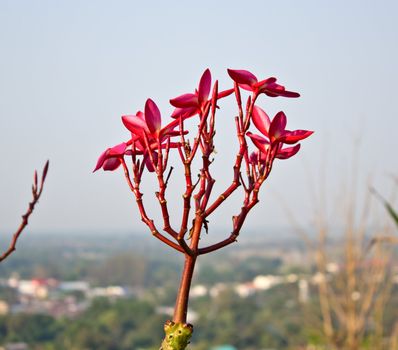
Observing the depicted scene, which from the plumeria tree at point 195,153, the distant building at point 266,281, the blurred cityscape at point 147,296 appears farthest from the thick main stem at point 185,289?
the distant building at point 266,281

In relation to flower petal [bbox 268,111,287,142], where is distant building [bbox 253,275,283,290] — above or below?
above

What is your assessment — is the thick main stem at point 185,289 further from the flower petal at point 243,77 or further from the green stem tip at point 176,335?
the flower petal at point 243,77

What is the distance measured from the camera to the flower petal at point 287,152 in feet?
1.86

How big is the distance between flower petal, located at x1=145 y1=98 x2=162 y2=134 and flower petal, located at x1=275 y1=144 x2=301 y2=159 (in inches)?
3.6

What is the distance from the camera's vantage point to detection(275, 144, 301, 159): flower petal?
0.57 m

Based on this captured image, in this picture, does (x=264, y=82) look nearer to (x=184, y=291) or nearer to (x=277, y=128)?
(x=277, y=128)

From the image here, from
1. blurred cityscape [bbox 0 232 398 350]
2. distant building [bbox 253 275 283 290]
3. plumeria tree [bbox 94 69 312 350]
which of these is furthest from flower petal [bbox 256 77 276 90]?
distant building [bbox 253 275 283 290]

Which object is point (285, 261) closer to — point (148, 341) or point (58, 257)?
point (58, 257)

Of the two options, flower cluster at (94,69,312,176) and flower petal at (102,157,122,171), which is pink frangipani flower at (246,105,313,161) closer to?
flower cluster at (94,69,312,176)

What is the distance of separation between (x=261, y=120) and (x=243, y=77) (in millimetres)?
41

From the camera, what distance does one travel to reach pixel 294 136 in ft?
1.80

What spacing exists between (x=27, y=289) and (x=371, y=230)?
27.8m

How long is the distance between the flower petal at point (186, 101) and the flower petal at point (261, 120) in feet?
0.18

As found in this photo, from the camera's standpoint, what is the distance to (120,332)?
72.0ft
